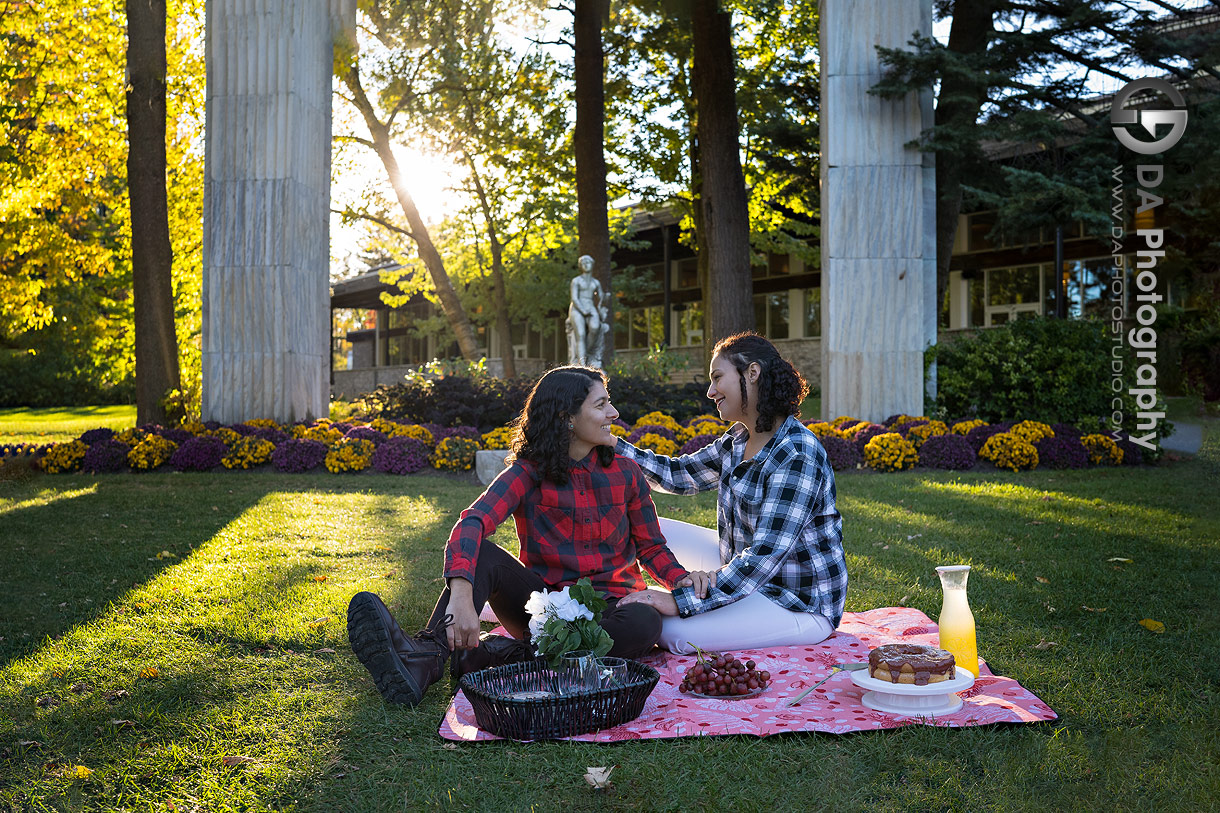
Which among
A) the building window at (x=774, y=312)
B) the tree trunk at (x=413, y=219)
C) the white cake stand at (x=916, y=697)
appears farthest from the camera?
the building window at (x=774, y=312)

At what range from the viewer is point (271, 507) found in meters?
7.95

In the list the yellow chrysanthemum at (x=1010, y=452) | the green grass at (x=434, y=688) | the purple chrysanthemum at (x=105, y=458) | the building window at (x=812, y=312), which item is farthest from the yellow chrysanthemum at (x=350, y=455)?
the building window at (x=812, y=312)

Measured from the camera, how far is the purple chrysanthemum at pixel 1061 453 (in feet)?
31.0

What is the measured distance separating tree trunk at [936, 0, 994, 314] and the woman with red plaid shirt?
844 centimetres

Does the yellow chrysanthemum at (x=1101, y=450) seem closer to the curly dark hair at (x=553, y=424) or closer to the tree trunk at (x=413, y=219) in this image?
the curly dark hair at (x=553, y=424)

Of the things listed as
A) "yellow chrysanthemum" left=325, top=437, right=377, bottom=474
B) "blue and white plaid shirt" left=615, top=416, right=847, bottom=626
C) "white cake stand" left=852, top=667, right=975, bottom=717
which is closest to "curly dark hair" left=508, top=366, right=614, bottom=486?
"blue and white plaid shirt" left=615, top=416, right=847, bottom=626

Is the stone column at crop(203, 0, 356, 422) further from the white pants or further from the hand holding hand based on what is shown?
the hand holding hand

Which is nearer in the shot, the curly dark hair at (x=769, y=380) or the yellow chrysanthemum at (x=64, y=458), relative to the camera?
the curly dark hair at (x=769, y=380)

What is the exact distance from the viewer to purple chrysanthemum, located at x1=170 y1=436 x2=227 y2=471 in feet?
33.8

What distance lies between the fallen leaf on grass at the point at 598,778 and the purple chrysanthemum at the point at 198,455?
8797 mm

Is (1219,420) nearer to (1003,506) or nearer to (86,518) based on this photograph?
(1003,506)

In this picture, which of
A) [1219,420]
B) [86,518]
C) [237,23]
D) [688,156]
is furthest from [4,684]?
[688,156]

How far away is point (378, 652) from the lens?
3.25m

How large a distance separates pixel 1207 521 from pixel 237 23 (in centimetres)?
1198
